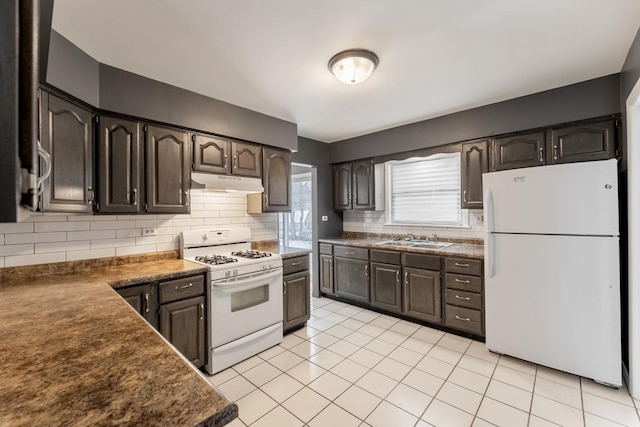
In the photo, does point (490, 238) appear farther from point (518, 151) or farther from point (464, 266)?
point (518, 151)

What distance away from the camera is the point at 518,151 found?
9.64ft

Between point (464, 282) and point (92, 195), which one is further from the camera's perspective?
point (464, 282)

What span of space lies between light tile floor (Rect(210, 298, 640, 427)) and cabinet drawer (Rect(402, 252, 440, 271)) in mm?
753

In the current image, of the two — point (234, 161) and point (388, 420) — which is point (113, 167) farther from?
point (388, 420)

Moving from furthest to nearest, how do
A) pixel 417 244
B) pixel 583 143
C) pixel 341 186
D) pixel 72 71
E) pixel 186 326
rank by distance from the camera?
1. pixel 341 186
2. pixel 417 244
3. pixel 583 143
4. pixel 186 326
5. pixel 72 71

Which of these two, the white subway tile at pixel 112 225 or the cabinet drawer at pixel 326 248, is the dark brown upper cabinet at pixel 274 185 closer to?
the cabinet drawer at pixel 326 248

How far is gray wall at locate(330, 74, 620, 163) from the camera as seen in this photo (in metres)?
2.50

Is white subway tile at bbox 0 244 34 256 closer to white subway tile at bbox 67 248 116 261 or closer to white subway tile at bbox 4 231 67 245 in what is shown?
white subway tile at bbox 4 231 67 245

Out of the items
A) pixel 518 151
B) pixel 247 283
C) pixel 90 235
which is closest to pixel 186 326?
pixel 247 283

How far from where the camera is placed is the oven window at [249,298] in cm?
259

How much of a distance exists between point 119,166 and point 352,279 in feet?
9.75

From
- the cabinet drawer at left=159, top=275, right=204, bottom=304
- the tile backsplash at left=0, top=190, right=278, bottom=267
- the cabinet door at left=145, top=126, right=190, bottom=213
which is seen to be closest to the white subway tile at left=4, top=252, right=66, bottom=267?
the tile backsplash at left=0, top=190, right=278, bottom=267

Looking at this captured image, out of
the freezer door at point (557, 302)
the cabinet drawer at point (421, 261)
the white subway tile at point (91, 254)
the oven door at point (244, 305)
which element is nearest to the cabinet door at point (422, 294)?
the cabinet drawer at point (421, 261)

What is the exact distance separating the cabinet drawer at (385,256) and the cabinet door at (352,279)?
15cm
